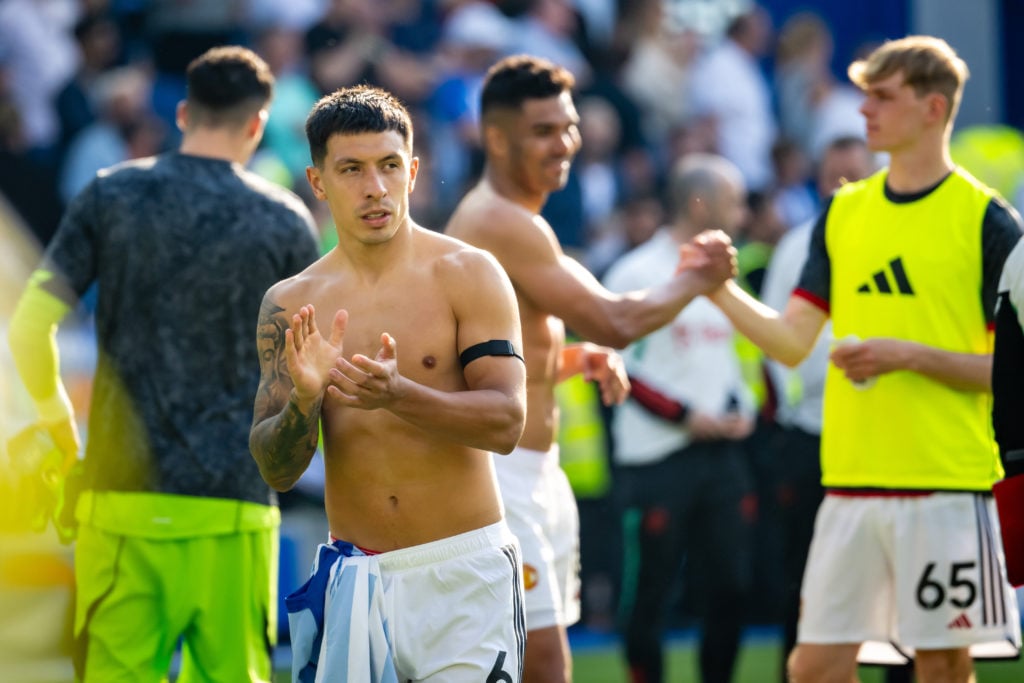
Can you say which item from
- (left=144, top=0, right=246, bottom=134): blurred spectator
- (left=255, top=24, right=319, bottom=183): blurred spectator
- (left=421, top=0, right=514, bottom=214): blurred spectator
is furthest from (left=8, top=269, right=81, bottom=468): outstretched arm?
(left=144, top=0, right=246, bottom=134): blurred spectator

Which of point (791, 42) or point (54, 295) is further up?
point (791, 42)

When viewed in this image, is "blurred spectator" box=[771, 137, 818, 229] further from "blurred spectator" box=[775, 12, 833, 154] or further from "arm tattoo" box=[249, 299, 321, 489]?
"arm tattoo" box=[249, 299, 321, 489]

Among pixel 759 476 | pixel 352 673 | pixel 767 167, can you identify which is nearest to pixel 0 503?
pixel 352 673

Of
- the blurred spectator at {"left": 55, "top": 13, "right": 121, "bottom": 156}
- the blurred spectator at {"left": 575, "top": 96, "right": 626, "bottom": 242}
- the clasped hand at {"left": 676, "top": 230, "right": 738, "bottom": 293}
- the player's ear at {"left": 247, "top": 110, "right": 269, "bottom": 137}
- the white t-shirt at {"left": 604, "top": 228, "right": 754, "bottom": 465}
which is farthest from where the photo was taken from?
the blurred spectator at {"left": 575, "top": 96, "right": 626, "bottom": 242}

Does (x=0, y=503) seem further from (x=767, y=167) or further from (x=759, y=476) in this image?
(x=767, y=167)

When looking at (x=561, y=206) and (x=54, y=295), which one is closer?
(x=54, y=295)

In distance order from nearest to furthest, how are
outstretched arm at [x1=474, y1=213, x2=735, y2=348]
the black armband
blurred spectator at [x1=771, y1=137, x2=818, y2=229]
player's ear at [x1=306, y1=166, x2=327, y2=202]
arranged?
the black armband → player's ear at [x1=306, y1=166, x2=327, y2=202] → outstretched arm at [x1=474, y1=213, x2=735, y2=348] → blurred spectator at [x1=771, y1=137, x2=818, y2=229]

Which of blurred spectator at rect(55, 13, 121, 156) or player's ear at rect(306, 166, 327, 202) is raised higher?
blurred spectator at rect(55, 13, 121, 156)

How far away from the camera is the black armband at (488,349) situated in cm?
430

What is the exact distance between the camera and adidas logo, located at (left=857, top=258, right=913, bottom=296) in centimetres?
580

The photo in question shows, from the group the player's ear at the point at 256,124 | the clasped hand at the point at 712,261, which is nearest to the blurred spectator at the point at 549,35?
the player's ear at the point at 256,124

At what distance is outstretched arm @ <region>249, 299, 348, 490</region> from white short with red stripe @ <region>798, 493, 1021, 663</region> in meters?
2.35

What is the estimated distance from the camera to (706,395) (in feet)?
27.8

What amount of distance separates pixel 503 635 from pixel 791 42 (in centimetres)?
1080
